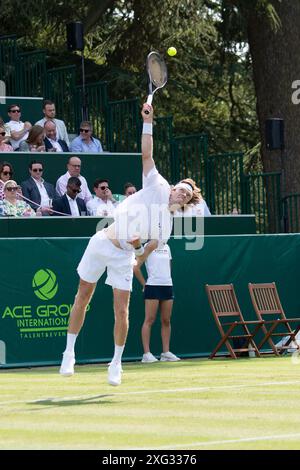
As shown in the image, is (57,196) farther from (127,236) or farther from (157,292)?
(127,236)

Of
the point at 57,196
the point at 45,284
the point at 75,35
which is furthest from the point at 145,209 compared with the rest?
the point at 75,35

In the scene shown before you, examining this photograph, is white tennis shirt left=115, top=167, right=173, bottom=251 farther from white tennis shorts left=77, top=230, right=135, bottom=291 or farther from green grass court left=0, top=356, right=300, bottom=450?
green grass court left=0, top=356, right=300, bottom=450

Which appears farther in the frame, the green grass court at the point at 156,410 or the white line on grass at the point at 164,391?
the white line on grass at the point at 164,391

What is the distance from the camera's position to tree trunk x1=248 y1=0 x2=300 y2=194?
28203 millimetres

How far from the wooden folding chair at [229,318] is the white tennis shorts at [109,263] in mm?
6999

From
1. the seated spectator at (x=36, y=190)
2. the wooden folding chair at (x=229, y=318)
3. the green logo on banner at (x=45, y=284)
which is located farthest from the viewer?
the seated spectator at (x=36, y=190)

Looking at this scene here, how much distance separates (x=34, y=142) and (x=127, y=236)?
9.87 m

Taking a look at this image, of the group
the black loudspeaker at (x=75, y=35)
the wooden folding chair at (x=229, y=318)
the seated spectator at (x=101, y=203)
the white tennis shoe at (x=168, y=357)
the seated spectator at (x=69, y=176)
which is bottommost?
the white tennis shoe at (x=168, y=357)

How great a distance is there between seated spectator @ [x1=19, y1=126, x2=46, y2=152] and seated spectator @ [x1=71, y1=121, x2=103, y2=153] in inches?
32.9

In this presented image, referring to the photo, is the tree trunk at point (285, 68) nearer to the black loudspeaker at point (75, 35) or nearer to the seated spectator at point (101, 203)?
the black loudspeaker at point (75, 35)

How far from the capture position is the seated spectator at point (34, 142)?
849 inches

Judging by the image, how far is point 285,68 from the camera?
92.9ft

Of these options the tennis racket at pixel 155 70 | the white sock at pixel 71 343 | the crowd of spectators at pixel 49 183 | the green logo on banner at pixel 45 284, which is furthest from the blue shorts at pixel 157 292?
the white sock at pixel 71 343

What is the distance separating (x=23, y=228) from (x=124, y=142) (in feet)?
19.8
